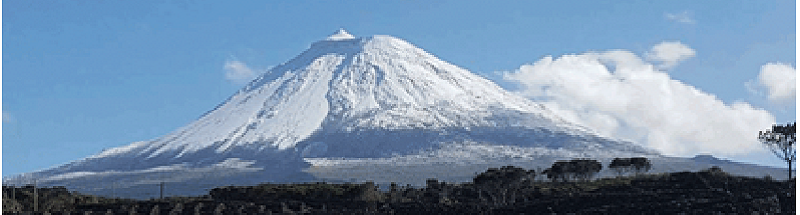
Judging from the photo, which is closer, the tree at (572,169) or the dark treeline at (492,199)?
the dark treeline at (492,199)

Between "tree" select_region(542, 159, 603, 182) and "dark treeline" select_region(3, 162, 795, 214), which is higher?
"tree" select_region(542, 159, 603, 182)

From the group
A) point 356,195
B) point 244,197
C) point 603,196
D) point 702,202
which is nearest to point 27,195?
point 244,197

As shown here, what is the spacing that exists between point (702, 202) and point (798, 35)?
32.8 m

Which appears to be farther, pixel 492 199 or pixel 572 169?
pixel 572 169

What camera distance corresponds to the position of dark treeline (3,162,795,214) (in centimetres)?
4684

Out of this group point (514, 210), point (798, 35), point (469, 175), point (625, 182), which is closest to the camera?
point (798, 35)

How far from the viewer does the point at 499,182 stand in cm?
6206

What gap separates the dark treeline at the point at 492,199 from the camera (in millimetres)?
46844

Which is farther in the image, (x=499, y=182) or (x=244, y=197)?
(x=244, y=197)

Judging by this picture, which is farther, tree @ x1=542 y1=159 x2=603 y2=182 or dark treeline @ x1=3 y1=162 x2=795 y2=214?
tree @ x1=542 y1=159 x2=603 y2=182

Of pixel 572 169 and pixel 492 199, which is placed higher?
pixel 572 169

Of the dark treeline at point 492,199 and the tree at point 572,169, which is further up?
the tree at point 572,169

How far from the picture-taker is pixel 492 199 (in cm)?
6247

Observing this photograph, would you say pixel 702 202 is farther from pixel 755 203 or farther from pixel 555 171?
pixel 555 171
